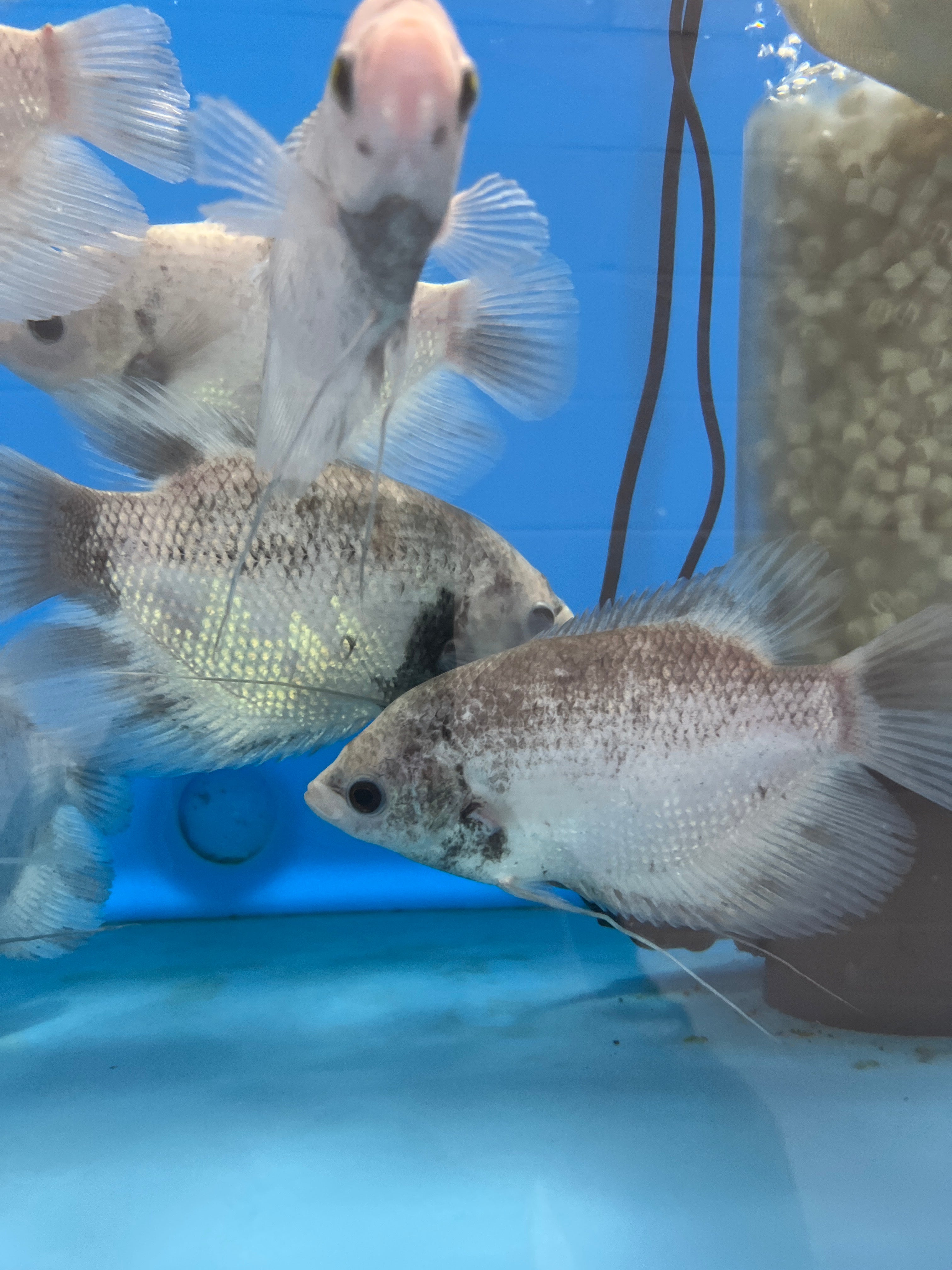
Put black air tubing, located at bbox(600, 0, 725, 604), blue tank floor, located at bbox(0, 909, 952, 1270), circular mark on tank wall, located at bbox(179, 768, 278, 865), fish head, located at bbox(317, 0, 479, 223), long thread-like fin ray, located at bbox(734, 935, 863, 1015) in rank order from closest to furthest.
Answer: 1. fish head, located at bbox(317, 0, 479, 223)
2. blue tank floor, located at bbox(0, 909, 952, 1270)
3. long thread-like fin ray, located at bbox(734, 935, 863, 1015)
4. black air tubing, located at bbox(600, 0, 725, 604)
5. circular mark on tank wall, located at bbox(179, 768, 278, 865)

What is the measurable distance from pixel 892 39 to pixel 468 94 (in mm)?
591

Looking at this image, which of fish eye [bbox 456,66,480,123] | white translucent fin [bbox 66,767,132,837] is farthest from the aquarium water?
fish eye [bbox 456,66,480,123]

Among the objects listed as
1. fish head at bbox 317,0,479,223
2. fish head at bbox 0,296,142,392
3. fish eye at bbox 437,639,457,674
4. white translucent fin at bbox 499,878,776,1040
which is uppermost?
fish head at bbox 0,296,142,392

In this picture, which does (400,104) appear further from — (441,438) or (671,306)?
(671,306)

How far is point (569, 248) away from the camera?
0.98 m

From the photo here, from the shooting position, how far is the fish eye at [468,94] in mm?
383

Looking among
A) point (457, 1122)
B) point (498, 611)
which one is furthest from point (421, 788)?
point (457, 1122)

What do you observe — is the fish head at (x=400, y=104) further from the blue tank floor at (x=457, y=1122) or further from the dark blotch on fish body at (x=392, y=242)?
the blue tank floor at (x=457, y=1122)

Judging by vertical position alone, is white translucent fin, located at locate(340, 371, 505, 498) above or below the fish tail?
above

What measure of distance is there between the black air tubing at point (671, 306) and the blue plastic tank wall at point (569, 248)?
1cm

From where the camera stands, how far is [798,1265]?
1.89ft

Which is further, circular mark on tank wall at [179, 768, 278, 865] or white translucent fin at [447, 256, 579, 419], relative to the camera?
circular mark on tank wall at [179, 768, 278, 865]

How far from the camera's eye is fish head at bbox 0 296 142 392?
2.53 feet

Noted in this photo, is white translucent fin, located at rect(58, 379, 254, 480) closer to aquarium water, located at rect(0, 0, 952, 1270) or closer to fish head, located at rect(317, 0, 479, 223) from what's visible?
aquarium water, located at rect(0, 0, 952, 1270)
